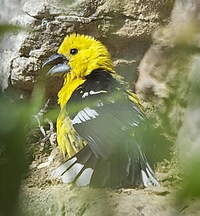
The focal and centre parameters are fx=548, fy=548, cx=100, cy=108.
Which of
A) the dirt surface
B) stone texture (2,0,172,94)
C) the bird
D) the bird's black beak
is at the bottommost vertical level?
the dirt surface

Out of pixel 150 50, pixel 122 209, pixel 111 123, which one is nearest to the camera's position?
pixel 122 209

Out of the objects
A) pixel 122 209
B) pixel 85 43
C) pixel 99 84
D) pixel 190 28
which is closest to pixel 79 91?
pixel 99 84

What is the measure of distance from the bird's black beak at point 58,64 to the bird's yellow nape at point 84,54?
0.01 m

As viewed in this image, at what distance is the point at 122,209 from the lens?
1.31 m

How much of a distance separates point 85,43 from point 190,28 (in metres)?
1.50

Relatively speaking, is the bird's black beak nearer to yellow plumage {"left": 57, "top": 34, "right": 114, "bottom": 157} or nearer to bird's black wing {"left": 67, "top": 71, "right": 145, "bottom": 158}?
yellow plumage {"left": 57, "top": 34, "right": 114, "bottom": 157}

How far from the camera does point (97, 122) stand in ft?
5.20

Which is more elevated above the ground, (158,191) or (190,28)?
(190,28)

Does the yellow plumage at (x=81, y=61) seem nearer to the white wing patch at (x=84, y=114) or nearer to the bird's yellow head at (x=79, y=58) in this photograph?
the bird's yellow head at (x=79, y=58)

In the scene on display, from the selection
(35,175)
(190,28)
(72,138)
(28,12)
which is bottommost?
(35,175)

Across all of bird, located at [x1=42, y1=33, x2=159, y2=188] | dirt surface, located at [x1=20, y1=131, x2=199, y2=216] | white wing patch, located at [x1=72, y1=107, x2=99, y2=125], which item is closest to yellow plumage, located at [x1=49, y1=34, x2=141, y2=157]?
bird, located at [x1=42, y1=33, x2=159, y2=188]

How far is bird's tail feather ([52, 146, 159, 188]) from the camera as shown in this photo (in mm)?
1577

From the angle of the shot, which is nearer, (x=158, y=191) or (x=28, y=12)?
(x=158, y=191)

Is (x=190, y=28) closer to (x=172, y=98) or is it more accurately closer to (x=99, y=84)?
(x=172, y=98)
